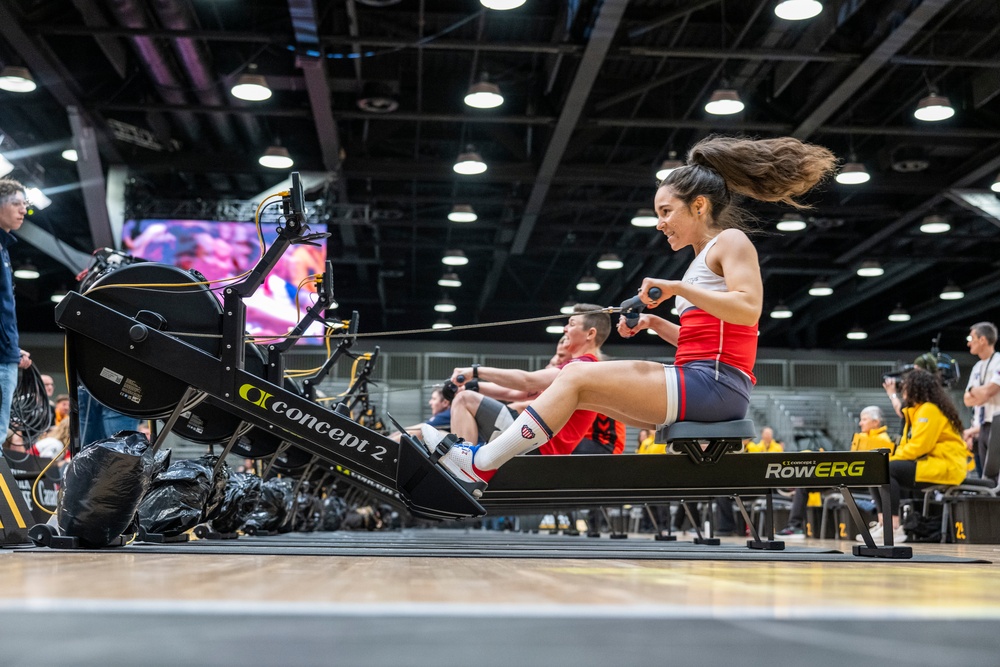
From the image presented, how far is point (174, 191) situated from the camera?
12.8m

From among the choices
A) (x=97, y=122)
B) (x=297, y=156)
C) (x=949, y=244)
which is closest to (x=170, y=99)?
(x=97, y=122)

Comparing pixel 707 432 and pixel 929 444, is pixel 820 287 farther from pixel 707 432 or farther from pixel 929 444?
pixel 707 432

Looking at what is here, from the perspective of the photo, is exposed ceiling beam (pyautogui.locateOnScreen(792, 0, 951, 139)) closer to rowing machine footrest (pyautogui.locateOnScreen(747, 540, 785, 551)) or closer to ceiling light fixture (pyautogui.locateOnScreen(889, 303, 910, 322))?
rowing machine footrest (pyautogui.locateOnScreen(747, 540, 785, 551))

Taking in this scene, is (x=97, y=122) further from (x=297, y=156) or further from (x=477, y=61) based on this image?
(x=477, y=61)

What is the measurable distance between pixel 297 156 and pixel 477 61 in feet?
9.27

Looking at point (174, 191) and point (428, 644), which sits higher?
point (174, 191)

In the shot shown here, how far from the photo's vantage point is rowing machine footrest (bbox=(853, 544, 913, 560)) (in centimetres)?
326

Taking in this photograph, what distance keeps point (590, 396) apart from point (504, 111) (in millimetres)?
8165

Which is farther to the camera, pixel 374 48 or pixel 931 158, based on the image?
pixel 931 158

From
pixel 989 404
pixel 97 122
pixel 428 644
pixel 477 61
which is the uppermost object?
pixel 477 61

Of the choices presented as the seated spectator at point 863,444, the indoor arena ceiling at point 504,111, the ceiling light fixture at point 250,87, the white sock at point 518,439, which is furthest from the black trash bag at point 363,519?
the white sock at point 518,439

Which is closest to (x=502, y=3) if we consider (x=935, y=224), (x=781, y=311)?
(x=935, y=224)

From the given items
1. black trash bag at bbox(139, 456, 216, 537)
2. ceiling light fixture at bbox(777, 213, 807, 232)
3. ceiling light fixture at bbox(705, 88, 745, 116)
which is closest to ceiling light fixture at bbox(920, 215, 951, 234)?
ceiling light fixture at bbox(777, 213, 807, 232)

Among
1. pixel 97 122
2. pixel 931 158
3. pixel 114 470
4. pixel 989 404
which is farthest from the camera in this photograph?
pixel 931 158
